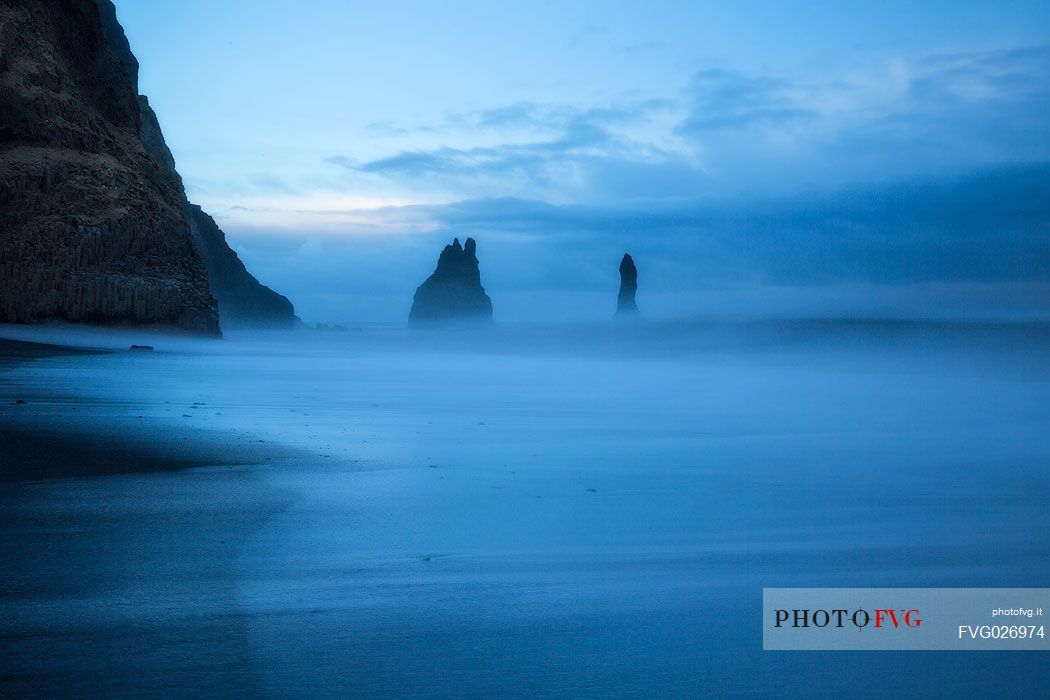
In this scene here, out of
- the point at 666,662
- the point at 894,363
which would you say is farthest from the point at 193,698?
the point at 894,363

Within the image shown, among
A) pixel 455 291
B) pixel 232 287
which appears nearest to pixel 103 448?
pixel 232 287

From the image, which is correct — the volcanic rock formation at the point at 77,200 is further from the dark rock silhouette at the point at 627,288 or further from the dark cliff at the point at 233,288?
the dark rock silhouette at the point at 627,288

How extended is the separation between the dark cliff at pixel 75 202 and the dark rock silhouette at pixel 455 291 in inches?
2286

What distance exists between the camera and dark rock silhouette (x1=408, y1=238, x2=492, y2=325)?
8312 centimetres

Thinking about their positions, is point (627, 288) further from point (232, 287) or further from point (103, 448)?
point (103, 448)

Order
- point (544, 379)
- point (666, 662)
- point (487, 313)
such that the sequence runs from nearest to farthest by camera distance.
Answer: point (666, 662) < point (544, 379) < point (487, 313)

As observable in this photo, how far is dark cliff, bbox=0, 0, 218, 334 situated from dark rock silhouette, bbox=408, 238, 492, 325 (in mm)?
58054

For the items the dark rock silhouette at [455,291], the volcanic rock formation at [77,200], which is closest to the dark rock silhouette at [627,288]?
the dark rock silhouette at [455,291]

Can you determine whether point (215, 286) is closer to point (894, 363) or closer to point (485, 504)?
point (894, 363)

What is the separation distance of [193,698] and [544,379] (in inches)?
408

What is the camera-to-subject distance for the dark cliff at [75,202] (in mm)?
20422

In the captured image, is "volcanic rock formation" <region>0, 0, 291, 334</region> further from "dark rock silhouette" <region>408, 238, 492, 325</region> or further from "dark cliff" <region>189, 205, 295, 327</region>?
"dark rock silhouette" <region>408, 238, 492, 325</region>

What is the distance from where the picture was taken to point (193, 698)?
1562 mm

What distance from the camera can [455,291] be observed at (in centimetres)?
8450
